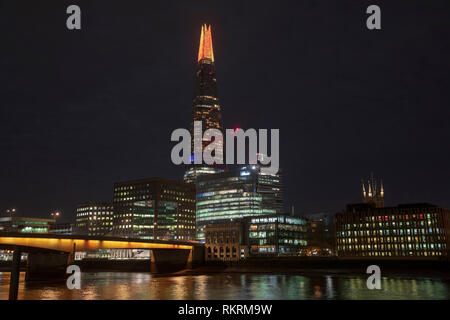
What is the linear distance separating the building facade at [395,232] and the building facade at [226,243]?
4131 cm

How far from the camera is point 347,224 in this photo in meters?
186

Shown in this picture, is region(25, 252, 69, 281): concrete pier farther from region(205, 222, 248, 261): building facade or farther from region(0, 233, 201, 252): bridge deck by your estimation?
region(205, 222, 248, 261): building facade

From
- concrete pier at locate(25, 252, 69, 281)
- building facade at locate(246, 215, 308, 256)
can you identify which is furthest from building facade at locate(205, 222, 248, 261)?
concrete pier at locate(25, 252, 69, 281)

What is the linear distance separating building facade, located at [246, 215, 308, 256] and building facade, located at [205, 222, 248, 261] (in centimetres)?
435

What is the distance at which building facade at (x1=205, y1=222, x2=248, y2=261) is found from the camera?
181750mm

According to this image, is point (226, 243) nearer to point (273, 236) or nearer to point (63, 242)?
point (273, 236)

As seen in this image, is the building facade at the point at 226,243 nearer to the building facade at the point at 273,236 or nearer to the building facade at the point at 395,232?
the building facade at the point at 273,236

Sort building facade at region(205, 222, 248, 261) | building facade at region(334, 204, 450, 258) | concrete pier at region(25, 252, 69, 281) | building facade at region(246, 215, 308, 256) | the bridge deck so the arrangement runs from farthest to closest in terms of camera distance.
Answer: building facade at region(246, 215, 308, 256) < building facade at region(205, 222, 248, 261) < building facade at region(334, 204, 450, 258) < concrete pier at region(25, 252, 69, 281) < the bridge deck

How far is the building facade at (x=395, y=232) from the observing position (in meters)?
165

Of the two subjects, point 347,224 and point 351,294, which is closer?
point 351,294

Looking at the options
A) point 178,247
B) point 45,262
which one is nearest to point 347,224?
point 178,247

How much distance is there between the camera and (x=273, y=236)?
186m
